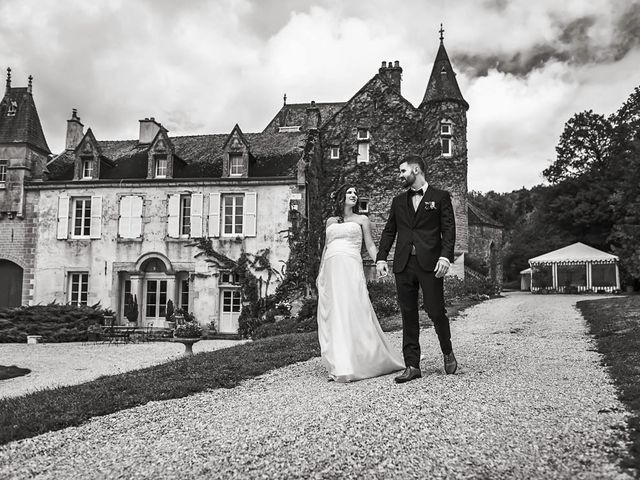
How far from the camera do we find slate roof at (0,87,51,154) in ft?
75.0

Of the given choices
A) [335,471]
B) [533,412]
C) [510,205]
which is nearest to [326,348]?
[533,412]

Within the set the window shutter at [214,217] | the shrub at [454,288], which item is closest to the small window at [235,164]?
the window shutter at [214,217]

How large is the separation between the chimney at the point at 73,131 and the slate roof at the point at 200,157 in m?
0.51

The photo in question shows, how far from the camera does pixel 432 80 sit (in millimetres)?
25188

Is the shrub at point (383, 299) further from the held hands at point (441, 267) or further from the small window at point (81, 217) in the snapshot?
the small window at point (81, 217)

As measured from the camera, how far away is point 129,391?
570 centimetres

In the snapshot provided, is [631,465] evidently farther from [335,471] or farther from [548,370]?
[548,370]

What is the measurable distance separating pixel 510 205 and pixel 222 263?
2124 inches

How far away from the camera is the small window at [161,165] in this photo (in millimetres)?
22781

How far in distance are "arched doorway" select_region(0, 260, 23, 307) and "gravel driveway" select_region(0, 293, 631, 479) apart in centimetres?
2070

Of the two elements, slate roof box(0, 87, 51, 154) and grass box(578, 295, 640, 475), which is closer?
grass box(578, 295, 640, 475)

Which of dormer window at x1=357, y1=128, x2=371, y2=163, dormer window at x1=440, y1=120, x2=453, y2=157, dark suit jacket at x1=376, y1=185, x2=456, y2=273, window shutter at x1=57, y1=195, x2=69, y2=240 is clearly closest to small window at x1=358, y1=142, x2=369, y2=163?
dormer window at x1=357, y1=128, x2=371, y2=163

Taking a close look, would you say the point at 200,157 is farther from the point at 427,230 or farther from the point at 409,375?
the point at 409,375

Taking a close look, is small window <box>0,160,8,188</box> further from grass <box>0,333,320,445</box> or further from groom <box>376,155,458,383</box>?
groom <box>376,155,458,383</box>
